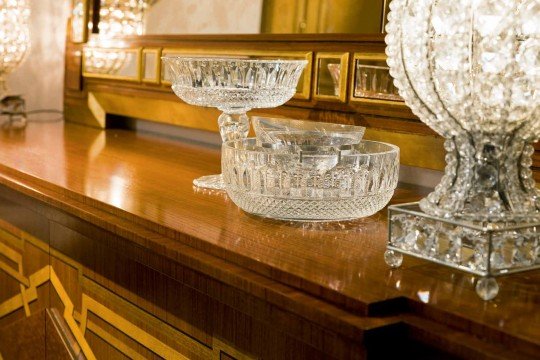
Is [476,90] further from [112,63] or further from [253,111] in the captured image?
[112,63]

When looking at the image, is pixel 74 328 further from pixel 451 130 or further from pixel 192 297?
pixel 451 130

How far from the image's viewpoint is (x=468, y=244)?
23.5 inches

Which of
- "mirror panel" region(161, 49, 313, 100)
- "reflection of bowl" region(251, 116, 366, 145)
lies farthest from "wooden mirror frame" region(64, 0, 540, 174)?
"reflection of bowl" region(251, 116, 366, 145)

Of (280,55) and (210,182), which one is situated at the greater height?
(280,55)

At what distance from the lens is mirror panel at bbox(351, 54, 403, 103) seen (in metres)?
1.07

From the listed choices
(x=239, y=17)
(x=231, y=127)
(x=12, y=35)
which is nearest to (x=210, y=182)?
(x=231, y=127)

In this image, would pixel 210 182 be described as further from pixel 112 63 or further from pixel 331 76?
pixel 112 63

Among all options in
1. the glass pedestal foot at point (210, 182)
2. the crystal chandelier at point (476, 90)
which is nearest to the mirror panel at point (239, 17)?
the glass pedestal foot at point (210, 182)

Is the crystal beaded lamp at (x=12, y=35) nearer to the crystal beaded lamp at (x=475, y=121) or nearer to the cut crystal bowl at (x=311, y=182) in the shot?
the cut crystal bowl at (x=311, y=182)

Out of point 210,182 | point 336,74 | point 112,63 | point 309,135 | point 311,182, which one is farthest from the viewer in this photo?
point 112,63

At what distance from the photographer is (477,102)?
0.61 m

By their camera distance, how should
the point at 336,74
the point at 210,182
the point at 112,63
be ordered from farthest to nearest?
the point at 112,63
the point at 336,74
the point at 210,182

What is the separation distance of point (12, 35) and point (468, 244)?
1436mm

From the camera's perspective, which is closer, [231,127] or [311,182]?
[311,182]
